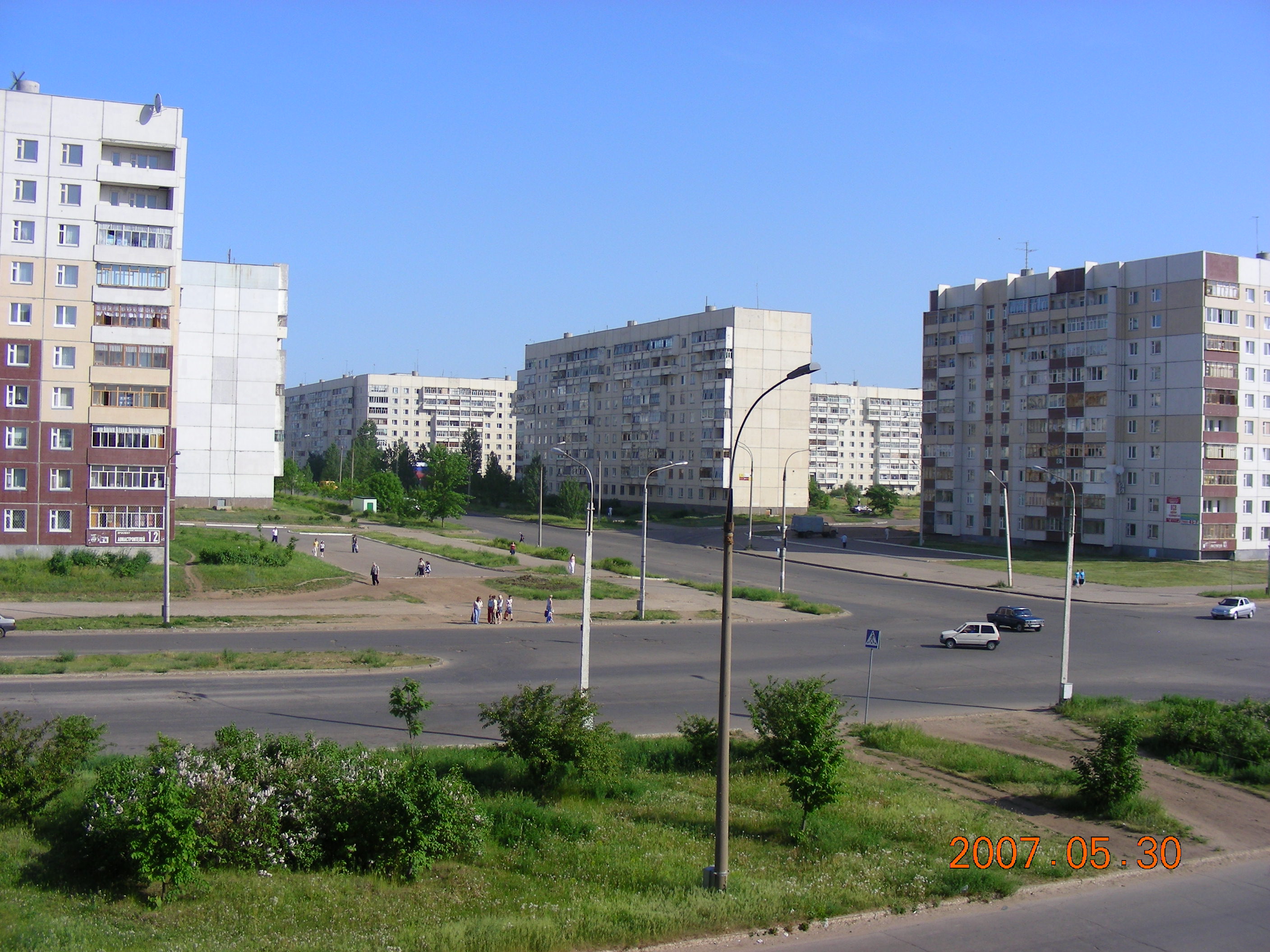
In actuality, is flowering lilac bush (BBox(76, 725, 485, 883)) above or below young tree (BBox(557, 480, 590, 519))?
below

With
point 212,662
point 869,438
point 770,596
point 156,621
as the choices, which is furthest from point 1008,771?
point 869,438

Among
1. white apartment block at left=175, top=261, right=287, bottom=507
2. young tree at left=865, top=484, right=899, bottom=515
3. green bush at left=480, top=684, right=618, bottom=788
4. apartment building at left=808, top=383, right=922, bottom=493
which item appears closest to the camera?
green bush at left=480, top=684, right=618, bottom=788

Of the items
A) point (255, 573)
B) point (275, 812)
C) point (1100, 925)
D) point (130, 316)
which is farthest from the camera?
point (130, 316)

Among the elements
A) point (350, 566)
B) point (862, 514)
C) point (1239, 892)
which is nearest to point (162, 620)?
point (350, 566)

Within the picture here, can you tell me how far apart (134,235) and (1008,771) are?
46.6 metres

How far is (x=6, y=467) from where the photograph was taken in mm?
44969

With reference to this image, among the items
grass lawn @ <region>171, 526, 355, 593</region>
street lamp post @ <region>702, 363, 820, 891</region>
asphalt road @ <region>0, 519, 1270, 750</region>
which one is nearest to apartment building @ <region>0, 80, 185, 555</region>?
grass lawn @ <region>171, 526, 355, 593</region>

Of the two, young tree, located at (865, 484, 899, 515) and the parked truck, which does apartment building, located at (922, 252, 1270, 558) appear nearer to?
the parked truck

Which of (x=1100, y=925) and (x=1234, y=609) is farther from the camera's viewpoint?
(x=1234, y=609)

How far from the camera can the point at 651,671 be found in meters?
30.0

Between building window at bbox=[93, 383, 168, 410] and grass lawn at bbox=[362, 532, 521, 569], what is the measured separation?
2137cm

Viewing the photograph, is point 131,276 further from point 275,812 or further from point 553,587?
point 275,812

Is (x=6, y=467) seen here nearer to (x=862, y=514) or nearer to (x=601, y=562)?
(x=601, y=562)

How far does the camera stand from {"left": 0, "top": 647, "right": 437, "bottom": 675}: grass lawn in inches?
1025
